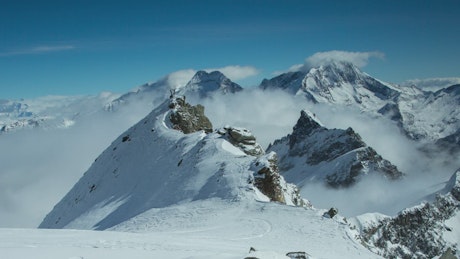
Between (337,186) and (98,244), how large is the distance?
474 ft

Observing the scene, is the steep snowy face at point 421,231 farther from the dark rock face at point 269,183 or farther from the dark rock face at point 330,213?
the dark rock face at point 330,213

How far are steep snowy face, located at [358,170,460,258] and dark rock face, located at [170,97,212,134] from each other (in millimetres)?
32165

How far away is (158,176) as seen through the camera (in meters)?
53.4

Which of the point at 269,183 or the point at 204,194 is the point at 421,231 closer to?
the point at 269,183

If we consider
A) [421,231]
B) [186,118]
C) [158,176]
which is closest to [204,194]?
[158,176]

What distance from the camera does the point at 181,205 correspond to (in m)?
40.5

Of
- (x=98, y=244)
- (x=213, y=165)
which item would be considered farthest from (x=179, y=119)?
(x=98, y=244)

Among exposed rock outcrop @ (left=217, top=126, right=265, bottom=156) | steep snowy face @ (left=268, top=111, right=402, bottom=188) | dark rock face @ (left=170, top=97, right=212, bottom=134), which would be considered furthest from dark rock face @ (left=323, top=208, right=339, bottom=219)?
steep snowy face @ (left=268, top=111, right=402, bottom=188)

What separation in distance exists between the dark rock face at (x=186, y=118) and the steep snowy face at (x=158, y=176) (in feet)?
1.39

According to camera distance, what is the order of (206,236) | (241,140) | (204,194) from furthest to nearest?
(241,140), (204,194), (206,236)

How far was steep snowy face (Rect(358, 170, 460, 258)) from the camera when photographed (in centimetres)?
5984

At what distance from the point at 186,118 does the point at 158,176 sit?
21.1m

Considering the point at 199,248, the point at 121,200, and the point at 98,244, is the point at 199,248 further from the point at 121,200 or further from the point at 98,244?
the point at 121,200

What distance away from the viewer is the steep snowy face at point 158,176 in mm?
42400
